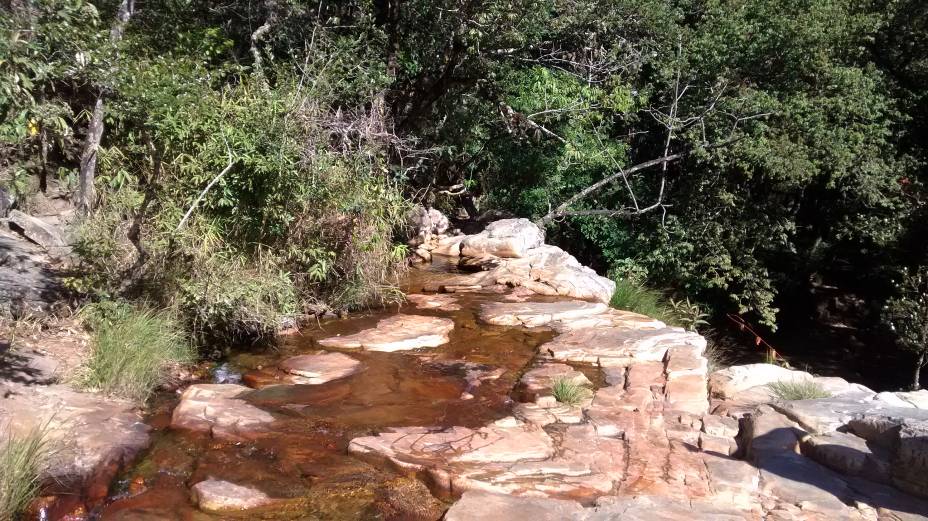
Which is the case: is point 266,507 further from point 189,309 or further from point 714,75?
point 714,75

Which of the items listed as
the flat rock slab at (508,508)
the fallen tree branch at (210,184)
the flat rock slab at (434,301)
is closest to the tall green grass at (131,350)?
the fallen tree branch at (210,184)

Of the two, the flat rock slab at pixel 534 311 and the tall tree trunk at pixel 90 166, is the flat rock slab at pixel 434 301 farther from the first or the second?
the tall tree trunk at pixel 90 166

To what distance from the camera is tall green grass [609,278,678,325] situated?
9.02 m

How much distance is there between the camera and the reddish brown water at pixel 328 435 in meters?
3.97

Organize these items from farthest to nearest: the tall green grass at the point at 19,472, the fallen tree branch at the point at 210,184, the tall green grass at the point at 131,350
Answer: the fallen tree branch at the point at 210,184, the tall green grass at the point at 131,350, the tall green grass at the point at 19,472

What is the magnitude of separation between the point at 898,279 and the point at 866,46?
3.64 metres

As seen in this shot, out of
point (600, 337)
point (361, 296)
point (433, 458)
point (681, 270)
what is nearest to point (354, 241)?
point (361, 296)

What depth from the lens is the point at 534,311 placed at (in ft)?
25.3

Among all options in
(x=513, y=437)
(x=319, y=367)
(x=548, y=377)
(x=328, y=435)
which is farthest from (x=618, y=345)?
(x=328, y=435)

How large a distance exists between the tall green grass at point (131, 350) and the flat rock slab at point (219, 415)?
329mm

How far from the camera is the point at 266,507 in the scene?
392 cm

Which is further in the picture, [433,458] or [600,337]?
[600,337]

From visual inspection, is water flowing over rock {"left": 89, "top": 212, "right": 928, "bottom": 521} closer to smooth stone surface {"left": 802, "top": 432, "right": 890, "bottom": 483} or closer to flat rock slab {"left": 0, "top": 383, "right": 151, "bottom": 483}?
smooth stone surface {"left": 802, "top": 432, "right": 890, "bottom": 483}

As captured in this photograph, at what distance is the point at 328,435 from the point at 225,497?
0.93 m
